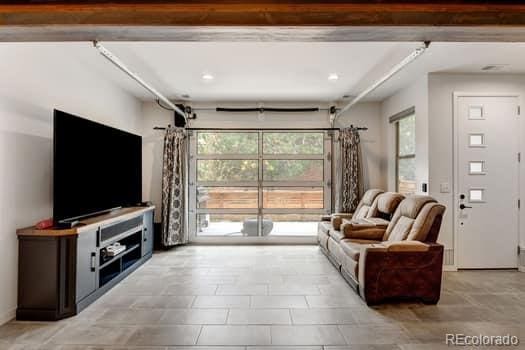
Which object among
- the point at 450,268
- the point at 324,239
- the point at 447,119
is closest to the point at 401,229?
the point at 450,268

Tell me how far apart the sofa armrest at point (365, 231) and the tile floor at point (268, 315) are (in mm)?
573

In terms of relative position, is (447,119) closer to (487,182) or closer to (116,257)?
(487,182)

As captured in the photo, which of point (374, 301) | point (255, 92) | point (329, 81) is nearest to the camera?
point (374, 301)

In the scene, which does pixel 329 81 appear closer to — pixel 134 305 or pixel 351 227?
pixel 351 227

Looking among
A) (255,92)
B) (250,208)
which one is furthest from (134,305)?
(255,92)

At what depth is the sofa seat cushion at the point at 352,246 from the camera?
11.6 feet

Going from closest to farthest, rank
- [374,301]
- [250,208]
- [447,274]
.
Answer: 1. [374,301]
2. [447,274]
3. [250,208]

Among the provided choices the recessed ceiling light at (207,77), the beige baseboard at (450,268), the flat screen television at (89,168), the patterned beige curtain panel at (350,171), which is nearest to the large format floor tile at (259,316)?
the flat screen television at (89,168)

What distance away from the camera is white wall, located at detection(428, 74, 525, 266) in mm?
4391

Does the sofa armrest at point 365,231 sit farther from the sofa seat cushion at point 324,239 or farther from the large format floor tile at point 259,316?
the large format floor tile at point 259,316

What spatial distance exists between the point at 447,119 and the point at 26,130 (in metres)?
4.90

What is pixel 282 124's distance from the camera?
6.18m

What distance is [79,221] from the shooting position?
3.37 metres

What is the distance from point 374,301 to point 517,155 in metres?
3.01
